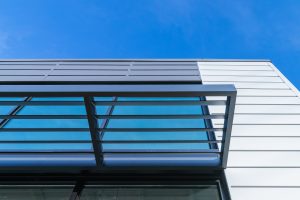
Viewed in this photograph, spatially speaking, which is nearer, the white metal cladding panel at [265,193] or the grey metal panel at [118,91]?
the grey metal panel at [118,91]

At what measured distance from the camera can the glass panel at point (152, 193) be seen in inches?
131

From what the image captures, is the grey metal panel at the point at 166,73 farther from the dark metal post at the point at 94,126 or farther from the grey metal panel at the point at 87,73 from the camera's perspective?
the dark metal post at the point at 94,126

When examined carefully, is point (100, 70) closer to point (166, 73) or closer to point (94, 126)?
point (166, 73)

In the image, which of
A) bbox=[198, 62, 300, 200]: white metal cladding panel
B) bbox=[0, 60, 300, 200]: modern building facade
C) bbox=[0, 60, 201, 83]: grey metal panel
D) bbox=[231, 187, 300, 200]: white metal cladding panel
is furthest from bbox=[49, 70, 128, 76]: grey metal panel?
bbox=[231, 187, 300, 200]: white metal cladding panel

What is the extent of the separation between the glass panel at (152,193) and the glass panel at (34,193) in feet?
0.82

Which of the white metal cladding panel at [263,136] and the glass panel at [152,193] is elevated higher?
the white metal cladding panel at [263,136]

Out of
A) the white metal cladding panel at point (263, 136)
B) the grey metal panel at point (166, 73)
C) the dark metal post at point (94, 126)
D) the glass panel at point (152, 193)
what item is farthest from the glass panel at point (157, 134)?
the grey metal panel at point (166, 73)

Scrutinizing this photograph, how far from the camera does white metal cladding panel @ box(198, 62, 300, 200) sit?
3.43 metres

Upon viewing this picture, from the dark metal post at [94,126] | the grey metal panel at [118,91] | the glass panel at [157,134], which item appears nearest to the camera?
the grey metal panel at [118,91]

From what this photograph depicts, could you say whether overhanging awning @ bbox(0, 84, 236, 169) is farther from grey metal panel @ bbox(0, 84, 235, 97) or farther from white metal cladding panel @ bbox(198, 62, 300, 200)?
white metal cladding panel @ bbox(198, 62, 300, 200)

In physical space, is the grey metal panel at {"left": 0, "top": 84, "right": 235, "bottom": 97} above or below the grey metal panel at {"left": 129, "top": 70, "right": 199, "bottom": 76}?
below

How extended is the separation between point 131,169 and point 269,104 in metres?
3.00

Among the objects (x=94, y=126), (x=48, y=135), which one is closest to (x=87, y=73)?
(x=48, y=135)

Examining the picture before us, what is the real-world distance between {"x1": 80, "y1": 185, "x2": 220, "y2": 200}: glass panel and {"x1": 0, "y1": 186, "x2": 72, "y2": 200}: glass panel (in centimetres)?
25
